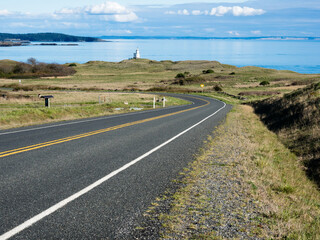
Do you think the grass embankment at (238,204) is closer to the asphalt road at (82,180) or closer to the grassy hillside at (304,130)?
the asphalt road at (82,180)

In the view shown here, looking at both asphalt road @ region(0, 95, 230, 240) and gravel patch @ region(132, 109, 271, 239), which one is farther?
asphalt road @ region(0, 95, 230, 240)

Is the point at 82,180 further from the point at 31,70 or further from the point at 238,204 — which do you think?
the point at 31,70

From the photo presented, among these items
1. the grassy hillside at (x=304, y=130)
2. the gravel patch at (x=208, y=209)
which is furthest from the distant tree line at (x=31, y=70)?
the gravel patch at (x=208, y=209)

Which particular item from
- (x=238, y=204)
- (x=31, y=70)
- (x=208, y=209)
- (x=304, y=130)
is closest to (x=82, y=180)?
(x=208, y=209)

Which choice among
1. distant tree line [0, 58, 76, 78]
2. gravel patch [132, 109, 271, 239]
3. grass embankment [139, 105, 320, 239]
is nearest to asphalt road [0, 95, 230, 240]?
gravel patch [132, 109, 271, 239]

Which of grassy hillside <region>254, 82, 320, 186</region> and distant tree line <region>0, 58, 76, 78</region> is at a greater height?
grassy hillside <region>254, 82, 320, 186</region>

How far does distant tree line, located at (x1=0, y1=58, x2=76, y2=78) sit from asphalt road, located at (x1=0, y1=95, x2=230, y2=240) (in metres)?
116

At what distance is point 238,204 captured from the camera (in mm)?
5555

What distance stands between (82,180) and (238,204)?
326 centimetres

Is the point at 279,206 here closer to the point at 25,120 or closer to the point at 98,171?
the point at 98,171

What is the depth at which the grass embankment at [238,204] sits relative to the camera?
14.8ft

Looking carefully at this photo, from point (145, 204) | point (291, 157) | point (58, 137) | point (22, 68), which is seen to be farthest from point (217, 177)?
point (22, 68)

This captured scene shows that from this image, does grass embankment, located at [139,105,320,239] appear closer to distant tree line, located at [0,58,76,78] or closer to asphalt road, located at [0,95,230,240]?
asphalt road, located at [0,95,230,240]

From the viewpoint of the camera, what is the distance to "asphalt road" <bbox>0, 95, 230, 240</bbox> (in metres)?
4.57
